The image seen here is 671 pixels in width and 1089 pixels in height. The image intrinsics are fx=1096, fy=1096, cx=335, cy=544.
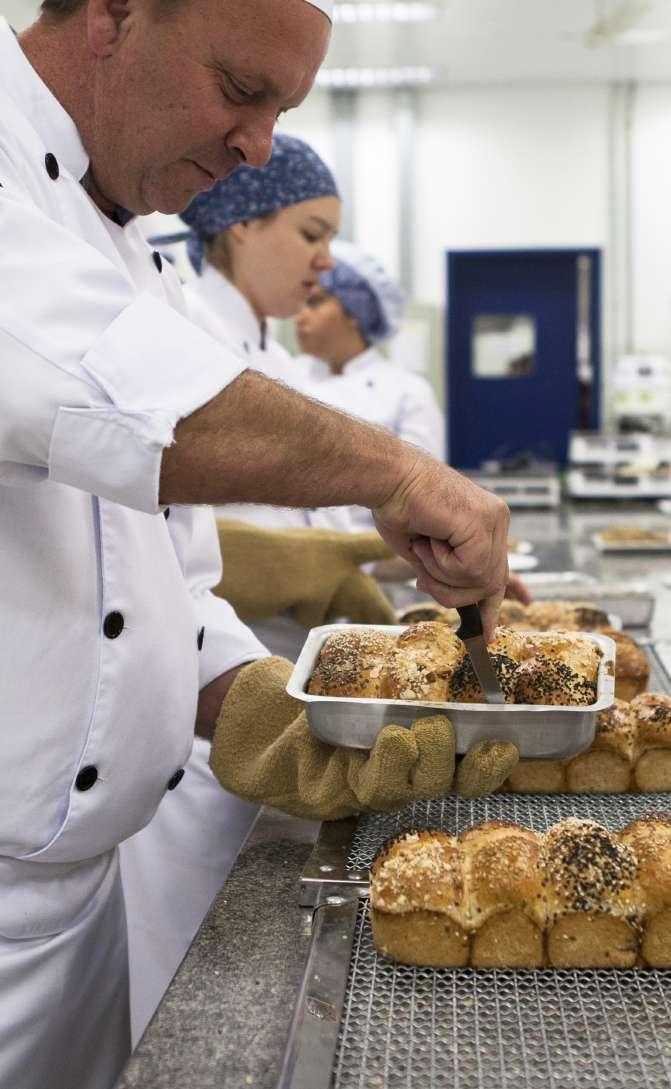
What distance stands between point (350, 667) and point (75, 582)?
13.8 inches

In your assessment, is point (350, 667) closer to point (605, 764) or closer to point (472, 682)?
point (472, 682)

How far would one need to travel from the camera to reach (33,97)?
127 cm

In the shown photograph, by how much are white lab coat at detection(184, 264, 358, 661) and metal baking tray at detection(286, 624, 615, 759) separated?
40.2 inches

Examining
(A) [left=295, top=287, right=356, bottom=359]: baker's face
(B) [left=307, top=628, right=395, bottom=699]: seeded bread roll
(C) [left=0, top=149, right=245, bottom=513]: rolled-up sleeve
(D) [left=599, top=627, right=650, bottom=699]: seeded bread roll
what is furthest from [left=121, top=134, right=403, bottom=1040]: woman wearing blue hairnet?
(A) [left=295, top=287, right=356, bottom=359]: baker's face

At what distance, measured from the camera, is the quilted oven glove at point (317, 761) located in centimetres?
120

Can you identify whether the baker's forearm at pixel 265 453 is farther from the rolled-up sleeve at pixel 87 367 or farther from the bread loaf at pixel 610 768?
the bread loaf at pixel 610 768

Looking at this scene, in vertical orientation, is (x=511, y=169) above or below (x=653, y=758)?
above

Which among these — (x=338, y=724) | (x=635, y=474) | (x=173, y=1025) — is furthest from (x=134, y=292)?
(x=635, y=474)

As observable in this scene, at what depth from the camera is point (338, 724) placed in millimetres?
1247

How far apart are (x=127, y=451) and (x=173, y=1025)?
527 mm

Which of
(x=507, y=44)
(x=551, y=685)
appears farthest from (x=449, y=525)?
(x=507, y=44)

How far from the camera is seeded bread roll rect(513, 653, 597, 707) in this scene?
130cm

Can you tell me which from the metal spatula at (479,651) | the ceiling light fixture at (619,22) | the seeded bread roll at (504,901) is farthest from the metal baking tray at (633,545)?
the ceiling light fixture at (619,22)

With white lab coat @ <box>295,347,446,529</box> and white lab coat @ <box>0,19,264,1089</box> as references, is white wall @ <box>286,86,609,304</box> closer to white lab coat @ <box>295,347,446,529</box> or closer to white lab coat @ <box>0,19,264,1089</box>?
white lab coat @ <box>295,347,446,529</box>
